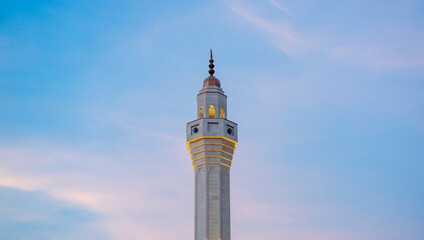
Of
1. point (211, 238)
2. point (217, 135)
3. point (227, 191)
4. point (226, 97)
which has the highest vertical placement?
point (226, 97)

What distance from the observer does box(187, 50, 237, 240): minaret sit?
158 feet

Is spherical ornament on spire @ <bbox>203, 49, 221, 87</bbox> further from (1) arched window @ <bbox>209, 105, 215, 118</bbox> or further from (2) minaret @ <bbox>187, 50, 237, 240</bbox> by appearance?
(1) arched window @ <bbox>209, 105, 215, 118</bbox>

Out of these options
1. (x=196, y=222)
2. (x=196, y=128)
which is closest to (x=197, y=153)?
(x=196, y=128)

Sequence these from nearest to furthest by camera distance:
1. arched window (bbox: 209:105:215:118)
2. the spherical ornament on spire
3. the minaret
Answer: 1. the minaret
2. arched window (bbox: 209:105:215:118)
3. the spherical ornament on spire

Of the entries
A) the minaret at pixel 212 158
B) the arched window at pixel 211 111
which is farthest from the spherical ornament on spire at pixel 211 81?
the arched window at pixel 211 111

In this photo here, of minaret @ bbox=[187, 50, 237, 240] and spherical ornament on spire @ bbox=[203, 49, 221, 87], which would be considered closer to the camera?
minaret @ bbox=[187, 50, 237, 240]

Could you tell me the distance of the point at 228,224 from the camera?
48562 mm

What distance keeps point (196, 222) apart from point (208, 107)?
8804 millimetres

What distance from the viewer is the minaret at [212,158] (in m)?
48.2

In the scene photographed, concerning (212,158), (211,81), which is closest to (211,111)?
(211,81)

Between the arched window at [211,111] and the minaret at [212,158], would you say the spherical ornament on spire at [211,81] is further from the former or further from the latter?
the arched window at [211,111]

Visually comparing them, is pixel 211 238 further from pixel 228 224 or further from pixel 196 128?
pixel 196 128

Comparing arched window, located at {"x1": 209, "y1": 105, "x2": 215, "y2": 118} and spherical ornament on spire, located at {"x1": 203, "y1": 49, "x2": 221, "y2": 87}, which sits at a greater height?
spherical ornament on spire, located at {"x1": 203, "y1": 49, "x2": 221, "y2": 87}

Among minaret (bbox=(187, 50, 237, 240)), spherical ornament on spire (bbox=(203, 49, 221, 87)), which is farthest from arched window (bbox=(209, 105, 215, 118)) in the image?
spherical ornament on spire (bbox=(203, 49, 221, 87))
